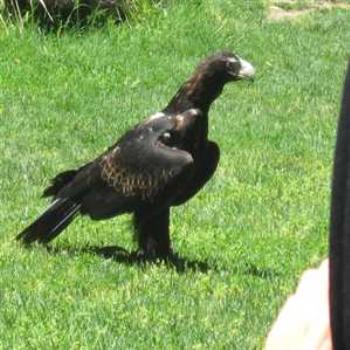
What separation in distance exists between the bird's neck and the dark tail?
2.42ft

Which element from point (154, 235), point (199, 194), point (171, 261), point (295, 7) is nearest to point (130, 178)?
point (154, 235)

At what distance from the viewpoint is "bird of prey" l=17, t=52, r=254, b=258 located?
6246mm

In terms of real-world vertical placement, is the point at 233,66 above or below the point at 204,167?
above

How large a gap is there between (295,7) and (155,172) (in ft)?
29.5

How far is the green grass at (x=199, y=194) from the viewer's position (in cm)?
537

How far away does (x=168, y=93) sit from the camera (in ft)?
35.4

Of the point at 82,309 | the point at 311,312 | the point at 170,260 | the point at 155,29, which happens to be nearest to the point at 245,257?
the point at 170,260

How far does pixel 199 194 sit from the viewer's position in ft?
25.5

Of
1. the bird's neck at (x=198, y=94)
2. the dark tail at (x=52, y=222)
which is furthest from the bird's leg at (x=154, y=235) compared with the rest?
the bird's neck at (x=198, y=94)

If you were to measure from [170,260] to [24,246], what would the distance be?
76 centimetres

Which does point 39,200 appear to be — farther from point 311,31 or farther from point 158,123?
point 311,31

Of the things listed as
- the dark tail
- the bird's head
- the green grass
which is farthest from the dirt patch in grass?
the dark tail

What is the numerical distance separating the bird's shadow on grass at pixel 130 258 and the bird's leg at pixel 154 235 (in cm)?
4

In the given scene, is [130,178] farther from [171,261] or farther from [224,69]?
[224,69]
